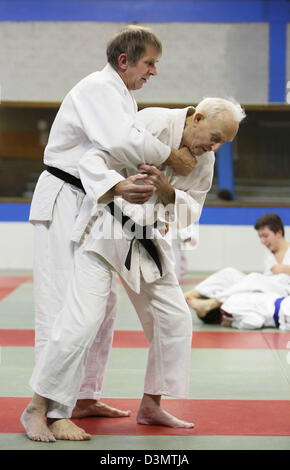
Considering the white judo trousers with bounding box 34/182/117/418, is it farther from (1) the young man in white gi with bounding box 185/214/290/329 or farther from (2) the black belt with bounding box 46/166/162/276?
(1) the young man in white gi with bounding box 185/214/290/329

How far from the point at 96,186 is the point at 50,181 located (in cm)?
36

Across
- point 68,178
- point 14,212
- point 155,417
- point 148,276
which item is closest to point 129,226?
point 148,276

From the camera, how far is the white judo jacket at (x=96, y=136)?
2.83 m

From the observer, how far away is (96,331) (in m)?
2.94

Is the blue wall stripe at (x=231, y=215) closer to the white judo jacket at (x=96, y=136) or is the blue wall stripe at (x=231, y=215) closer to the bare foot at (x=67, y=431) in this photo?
the white judo jacket at (x=96, y=136)

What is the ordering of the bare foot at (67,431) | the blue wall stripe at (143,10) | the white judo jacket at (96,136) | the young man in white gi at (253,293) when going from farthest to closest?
the blue wall stripe at (143,10), the young man in white gi at (253,293), the bare foot at (67,431), the white judo jacket at (96,136)

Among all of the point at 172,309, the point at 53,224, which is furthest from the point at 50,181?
the point at 172,309

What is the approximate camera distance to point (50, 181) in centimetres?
313

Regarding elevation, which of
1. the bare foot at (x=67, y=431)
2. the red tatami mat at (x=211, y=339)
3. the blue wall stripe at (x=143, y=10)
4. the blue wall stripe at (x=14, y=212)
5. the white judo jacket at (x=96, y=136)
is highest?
the blue wall stripe at (x=143, y=10)

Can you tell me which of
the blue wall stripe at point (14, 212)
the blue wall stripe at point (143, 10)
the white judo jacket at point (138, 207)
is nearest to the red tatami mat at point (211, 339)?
the white judo jacket at point (138, 207)

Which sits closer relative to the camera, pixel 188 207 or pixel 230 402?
pixel 188 207

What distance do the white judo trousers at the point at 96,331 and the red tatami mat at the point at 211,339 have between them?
1.99m
